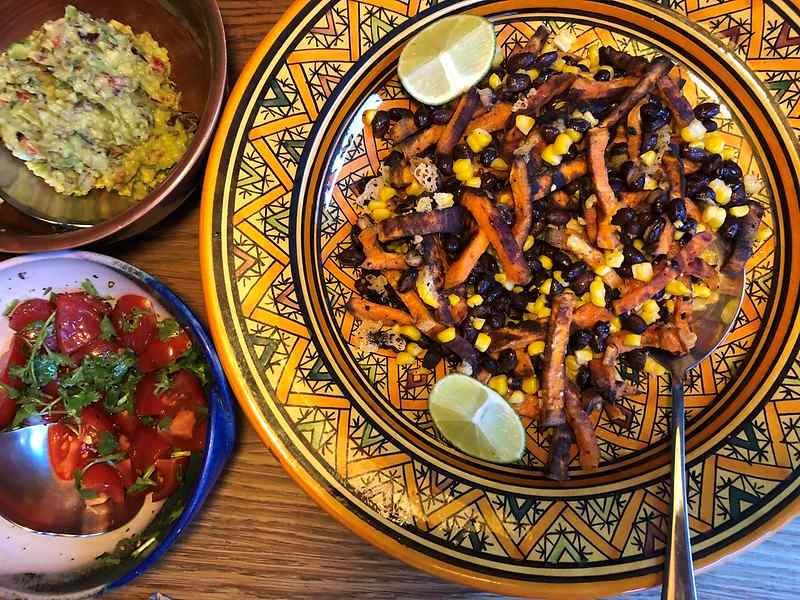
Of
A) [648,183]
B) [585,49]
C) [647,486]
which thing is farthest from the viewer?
[585,49]

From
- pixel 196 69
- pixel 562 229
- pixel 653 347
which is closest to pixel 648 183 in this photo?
pixel 562 229

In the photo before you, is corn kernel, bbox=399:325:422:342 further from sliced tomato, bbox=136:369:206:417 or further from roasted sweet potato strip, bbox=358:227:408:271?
sliced tomato, bbox=136:369:206:417

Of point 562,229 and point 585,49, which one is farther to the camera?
point 585,49

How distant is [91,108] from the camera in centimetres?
224

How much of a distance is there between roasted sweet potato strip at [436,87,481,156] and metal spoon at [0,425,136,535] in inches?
69.3

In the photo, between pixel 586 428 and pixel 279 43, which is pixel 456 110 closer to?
pixel 279 43

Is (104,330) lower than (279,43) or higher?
lower

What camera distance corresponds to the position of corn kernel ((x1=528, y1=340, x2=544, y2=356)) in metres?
2.06

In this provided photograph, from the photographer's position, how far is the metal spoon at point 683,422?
1.73m

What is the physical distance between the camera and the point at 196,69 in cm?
235

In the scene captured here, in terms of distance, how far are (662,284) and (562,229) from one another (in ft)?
1.25

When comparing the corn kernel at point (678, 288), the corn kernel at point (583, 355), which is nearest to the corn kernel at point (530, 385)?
the corn kernel at point (583, 355)

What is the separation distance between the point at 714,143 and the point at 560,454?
48.9 inches

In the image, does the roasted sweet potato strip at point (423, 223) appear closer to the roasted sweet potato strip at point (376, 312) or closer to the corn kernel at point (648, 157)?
the roasted sweet potato strip at point (376, 312)
